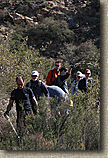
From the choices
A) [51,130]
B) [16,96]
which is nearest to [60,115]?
[51,130]

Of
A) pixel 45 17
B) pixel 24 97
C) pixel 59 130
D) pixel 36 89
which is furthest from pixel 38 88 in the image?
pixel 45 17

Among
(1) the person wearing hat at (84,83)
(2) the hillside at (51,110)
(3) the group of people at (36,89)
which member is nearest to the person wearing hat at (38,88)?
(3) the group of people at (36,89)

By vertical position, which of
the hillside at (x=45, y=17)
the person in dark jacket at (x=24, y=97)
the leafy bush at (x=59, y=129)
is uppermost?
the hillside at (x=45, y=17)

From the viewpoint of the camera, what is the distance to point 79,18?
13633 mm

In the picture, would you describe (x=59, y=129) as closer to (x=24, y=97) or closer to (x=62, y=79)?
(x=24, y=97)

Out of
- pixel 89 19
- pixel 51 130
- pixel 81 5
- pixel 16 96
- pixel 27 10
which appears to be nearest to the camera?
pixel 51 130

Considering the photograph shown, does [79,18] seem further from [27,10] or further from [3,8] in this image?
[3,8]

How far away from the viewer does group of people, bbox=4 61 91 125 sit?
351 cm

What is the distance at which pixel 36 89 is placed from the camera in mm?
3818

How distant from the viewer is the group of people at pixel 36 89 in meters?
A: 3.51

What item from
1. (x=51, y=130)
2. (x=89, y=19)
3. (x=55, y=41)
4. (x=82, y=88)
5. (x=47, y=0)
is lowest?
(x=51, y=130)

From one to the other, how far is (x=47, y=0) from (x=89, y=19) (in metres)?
2.35

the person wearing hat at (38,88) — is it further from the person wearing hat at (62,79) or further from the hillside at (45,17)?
the hillside at (45,17)

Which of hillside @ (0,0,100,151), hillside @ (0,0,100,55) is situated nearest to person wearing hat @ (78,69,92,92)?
hillside @ (0,0,100,151)
